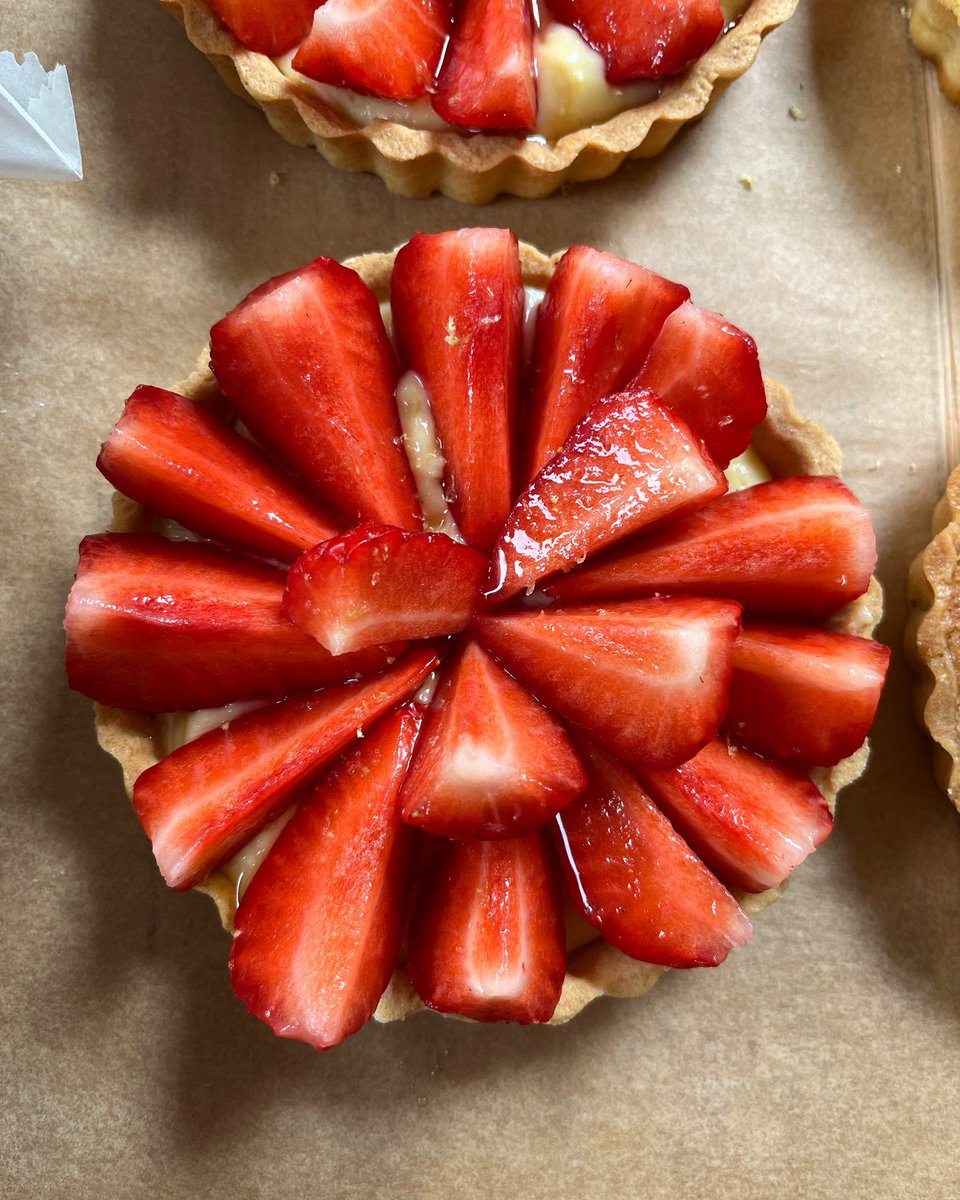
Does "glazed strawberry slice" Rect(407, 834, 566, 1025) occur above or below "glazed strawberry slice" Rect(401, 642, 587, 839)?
below

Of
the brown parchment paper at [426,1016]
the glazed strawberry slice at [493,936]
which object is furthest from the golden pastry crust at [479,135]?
→ the glazed strawberry slice at [493,936]

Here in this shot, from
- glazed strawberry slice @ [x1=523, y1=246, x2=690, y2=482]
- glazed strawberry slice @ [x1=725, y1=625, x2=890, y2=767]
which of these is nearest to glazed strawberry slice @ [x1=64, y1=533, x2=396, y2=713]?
glazed strawberry slice @ [x1=523, y1=246, x2=690, y2=482]

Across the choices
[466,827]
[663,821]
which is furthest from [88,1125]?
[663,821]

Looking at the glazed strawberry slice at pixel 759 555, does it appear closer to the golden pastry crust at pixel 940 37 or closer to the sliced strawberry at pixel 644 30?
the sliced strawberry at pixel 644 30

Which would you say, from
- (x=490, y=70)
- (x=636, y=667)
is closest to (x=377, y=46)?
(x=490, y=70)

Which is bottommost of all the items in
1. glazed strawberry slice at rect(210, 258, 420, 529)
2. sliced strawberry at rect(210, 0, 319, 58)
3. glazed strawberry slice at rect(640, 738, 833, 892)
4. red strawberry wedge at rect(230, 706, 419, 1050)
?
glazed strawberry slice at rect(640, 738, 833, 892)

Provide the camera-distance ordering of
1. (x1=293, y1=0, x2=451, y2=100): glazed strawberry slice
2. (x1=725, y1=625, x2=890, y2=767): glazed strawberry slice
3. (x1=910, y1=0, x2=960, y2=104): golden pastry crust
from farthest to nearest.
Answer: (x1=910, y1=0, x2=960, y2=104): golden pastry crust, (x1=293, y1=0, x2=451, y2=100): glazed strawberry slice, (x1=725, y1=625, x2=890, y2=767): glazed strawberry slice

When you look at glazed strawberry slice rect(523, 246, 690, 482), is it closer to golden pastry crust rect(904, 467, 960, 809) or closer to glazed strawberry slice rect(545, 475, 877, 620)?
glazed strawberry slice rect(545, 475, 877, 620)

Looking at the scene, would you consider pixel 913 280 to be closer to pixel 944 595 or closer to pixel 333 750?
pixel 944 595
